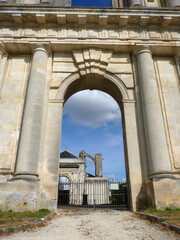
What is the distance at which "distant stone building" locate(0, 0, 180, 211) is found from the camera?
910 centimetres

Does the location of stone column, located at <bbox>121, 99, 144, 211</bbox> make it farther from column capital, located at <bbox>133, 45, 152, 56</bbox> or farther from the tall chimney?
the tall chimney

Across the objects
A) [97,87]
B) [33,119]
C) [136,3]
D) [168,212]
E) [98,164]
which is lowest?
[168,212]

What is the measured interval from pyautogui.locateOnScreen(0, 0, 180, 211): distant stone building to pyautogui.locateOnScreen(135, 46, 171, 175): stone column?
0.05 meters

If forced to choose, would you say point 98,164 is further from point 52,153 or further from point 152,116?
point 152,116

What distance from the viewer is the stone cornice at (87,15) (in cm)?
1137

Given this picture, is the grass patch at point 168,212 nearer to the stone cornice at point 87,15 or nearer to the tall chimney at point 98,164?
the stone cornice at point 87,15

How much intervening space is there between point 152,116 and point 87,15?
7401mm

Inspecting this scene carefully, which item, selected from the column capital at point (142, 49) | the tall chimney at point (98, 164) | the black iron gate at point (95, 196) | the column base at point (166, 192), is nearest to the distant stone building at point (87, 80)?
the column capital at point (142, 49)

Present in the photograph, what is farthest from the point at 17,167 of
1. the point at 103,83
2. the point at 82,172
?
the point at 82,172

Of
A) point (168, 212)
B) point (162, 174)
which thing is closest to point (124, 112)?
point (162, 174)

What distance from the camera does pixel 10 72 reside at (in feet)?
37.7

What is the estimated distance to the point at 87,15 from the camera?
11.6 meters

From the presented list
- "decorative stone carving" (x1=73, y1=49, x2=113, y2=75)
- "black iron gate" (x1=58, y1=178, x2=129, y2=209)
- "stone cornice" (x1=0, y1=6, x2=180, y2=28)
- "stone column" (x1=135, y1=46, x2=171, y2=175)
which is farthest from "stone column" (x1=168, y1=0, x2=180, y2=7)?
"black iron gate" (x1=58, y1=178, x2=129, y2=209)

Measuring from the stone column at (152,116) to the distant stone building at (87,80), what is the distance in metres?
0.05
